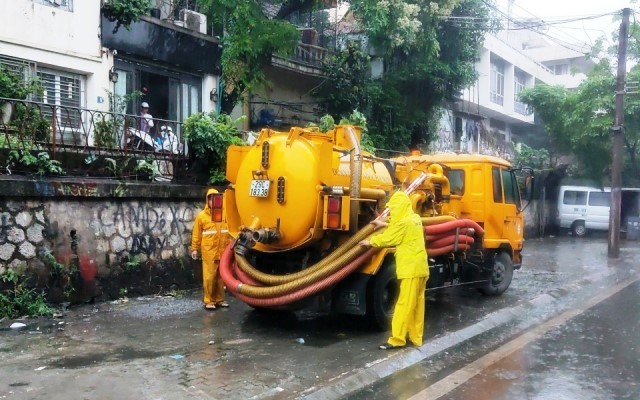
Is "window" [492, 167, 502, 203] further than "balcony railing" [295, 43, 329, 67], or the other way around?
"balcony railing" [295, 43, 329, 67]

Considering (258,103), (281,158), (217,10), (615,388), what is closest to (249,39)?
(217,10)

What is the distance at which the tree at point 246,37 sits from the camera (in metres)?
13.3

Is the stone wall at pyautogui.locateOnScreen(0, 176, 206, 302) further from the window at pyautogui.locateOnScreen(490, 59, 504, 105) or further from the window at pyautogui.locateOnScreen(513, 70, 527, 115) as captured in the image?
the window at pyautogui.locateOnScreen(513, 70, 527, 115)

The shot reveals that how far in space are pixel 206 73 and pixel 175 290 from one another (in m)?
6.55

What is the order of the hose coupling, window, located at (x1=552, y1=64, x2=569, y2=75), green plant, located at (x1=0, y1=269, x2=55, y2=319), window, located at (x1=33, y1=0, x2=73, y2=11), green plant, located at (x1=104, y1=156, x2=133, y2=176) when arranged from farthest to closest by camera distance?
window, located at (x1=552, y1=64, x2=569, y2=75) < window, located at (x1=33, y1=0, x2=73, y2=11) < green plant, located at (x1=104, y1=156, x2=133, y2=176) < green plant, located at (x1=0, y1=269, x2=55, y2=319) < the hose coupling

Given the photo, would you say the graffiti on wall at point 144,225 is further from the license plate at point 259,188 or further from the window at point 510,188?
the window at point 510,188

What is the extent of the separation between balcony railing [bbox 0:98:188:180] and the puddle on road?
339 cm

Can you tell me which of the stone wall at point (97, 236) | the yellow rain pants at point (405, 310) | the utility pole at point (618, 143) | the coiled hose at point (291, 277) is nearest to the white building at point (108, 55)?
the stone wall at point (97, 236)

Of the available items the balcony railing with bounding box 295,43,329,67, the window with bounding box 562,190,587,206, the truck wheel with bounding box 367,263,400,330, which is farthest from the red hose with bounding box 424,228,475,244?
the window with bounding box 562,190,587,206

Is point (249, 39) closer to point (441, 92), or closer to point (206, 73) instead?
point (206, 73)

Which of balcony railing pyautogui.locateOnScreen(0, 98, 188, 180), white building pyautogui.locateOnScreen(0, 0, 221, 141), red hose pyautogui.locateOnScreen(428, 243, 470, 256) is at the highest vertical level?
white building pyautogui.locateOnScreen(0, 0, 221, 141)

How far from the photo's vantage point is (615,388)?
17.9 ft

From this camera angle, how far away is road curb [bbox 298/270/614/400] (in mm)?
5246

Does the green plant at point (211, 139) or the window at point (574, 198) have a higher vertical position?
the green plant at point (211, 139)
